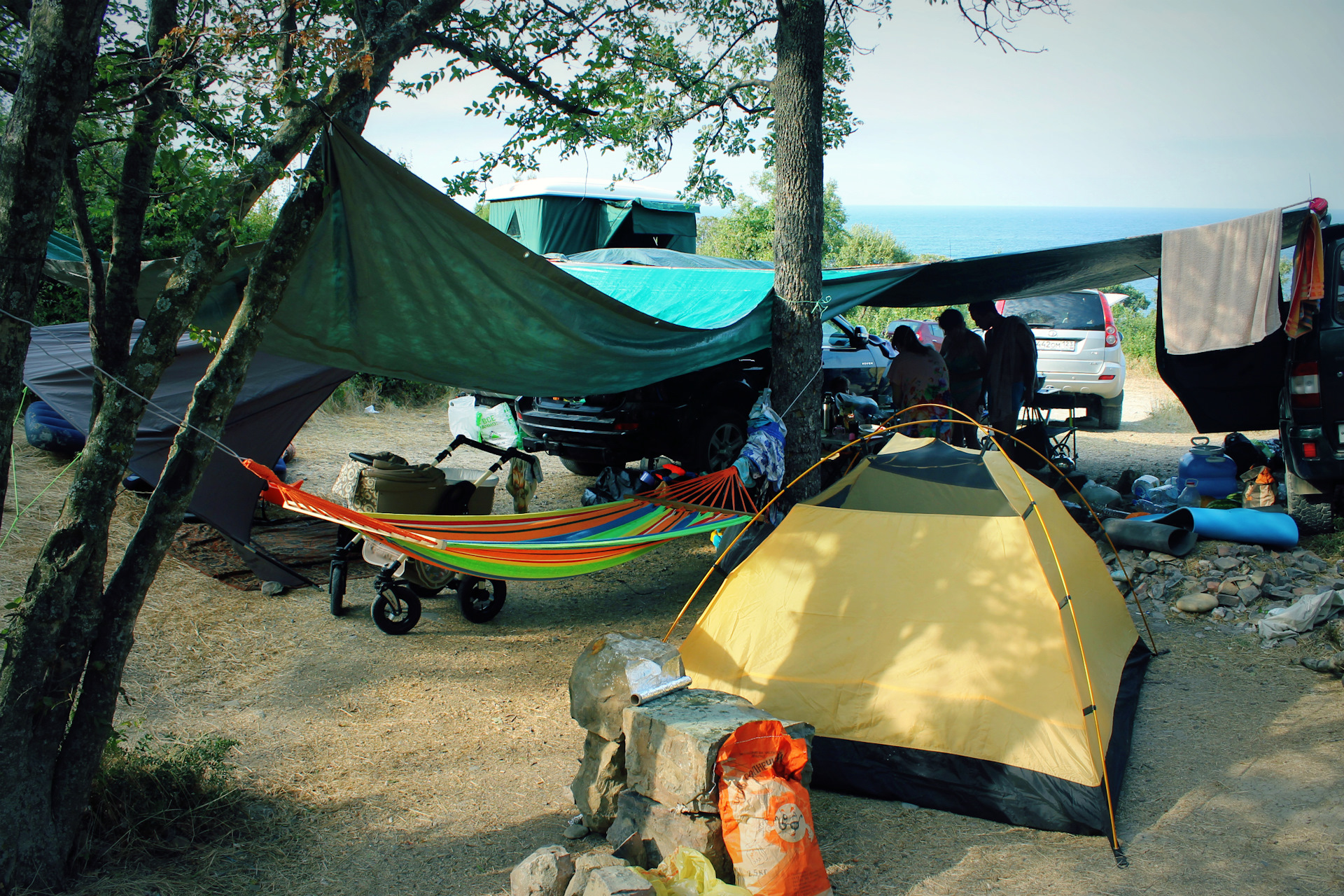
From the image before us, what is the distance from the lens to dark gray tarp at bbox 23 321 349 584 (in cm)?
482

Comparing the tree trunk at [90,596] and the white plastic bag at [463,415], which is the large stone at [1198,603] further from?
the white plastic bag at [463,415]

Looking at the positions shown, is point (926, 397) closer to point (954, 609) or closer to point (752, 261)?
point (752, 261)

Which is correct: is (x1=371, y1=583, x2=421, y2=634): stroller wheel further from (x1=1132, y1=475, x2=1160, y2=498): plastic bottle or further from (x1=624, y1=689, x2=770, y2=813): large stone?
(x1=1132, y1=475, x2=1160, y2=498): plastic bottle

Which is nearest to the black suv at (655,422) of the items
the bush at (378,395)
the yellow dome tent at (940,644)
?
the yellow dome tent at (940,644)

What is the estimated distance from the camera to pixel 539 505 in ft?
23.4

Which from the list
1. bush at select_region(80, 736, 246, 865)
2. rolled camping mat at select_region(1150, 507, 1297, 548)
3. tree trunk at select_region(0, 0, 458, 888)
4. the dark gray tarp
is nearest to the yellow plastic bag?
bush at select_region(80, 736, 246, 865)

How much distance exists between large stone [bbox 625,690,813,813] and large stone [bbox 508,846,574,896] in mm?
384

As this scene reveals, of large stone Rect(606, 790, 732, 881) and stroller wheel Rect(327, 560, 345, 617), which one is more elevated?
stroller wheel Rect(327, 560, 345, 617)

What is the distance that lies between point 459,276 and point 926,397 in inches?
165

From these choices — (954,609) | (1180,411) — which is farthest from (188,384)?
Result: (1180,411)

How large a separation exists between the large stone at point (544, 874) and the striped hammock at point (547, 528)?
1.50 metres

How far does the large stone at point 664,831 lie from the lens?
8.37ft

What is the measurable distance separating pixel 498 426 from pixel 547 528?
3503 mm

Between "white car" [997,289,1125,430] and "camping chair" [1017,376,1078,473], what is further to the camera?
"white car" [997,289,1125,430]
